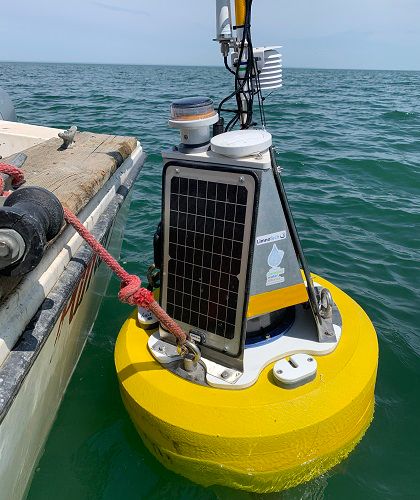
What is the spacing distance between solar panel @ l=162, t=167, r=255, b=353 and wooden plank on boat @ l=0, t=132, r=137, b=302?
0.86 meters

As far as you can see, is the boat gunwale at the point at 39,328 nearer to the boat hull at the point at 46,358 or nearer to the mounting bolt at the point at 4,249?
the boat hull at the point at 46,358

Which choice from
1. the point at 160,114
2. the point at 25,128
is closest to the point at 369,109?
the point at 160,114

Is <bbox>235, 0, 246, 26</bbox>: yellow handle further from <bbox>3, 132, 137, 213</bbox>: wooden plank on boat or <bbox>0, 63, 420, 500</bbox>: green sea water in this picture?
<bbox>0, 63, 420, 500</bbox>: green sea water

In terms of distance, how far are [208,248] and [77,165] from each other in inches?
67.2

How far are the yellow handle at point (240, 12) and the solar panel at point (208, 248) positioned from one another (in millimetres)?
1018

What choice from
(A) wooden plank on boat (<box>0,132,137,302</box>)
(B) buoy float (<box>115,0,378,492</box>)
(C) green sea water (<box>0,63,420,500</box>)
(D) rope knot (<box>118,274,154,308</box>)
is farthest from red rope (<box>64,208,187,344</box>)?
(C) green sea water (<box>0,63,420,500</box>)

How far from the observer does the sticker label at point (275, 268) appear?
252 centimetres

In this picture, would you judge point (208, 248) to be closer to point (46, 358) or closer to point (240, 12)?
point (46, 358)

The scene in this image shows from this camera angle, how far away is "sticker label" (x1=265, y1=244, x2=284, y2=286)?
2521mm

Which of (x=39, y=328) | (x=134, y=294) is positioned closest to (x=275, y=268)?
(x=134, y=294)

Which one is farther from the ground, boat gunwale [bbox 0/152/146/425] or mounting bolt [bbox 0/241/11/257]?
mounting bolt [bbox 0/241/11/257]

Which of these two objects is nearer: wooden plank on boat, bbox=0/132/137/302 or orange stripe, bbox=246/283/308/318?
orange stripe, bbox=246/283/308/318

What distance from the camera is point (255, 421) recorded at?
227cm

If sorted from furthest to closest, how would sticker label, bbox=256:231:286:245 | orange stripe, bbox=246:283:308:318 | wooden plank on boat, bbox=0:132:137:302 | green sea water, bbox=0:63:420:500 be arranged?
wooden plank on boat, bbox=0:132:137:302 → green sea water, bbox=0:63:420:500 → orange stripe, bbox=246:283:308:318 → sticker label, bbox=256:231:286:245
